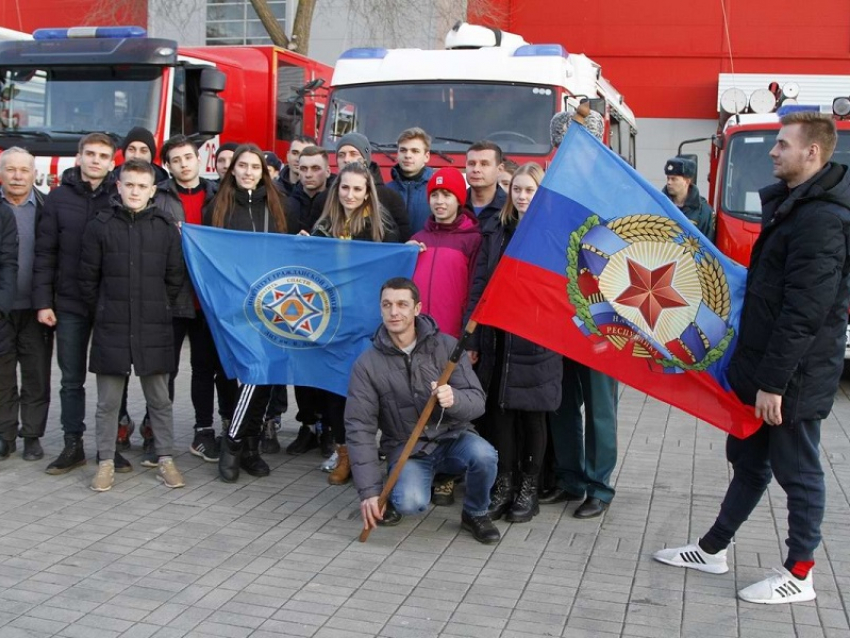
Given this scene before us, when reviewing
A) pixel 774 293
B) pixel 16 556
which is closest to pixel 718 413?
pixel 774 293

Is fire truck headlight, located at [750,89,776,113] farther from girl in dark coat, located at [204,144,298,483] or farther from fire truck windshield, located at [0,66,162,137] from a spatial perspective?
girl in dark coat, located at [204,144,298,483]

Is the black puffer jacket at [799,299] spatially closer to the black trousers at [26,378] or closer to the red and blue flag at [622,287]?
the red and blue flag at [622,287]

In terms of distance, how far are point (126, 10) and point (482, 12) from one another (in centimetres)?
784

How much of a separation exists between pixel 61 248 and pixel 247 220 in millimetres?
1134

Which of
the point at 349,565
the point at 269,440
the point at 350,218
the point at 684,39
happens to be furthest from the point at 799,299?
the point at 684,39

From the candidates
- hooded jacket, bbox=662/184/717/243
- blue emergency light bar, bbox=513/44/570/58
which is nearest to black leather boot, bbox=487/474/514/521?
hooded jacket, bbox=662/184/717/243

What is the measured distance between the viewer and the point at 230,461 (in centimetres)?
636

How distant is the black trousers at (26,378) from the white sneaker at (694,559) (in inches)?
157

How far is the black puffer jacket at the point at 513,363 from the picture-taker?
219 inches

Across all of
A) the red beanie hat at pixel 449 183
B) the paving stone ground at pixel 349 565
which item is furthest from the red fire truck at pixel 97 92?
the red beanie hat at pixel 449 183

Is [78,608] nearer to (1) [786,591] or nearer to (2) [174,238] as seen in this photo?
(2) [174,238]

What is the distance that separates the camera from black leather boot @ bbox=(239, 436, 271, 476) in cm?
648

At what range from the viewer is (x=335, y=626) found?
427 centimetres

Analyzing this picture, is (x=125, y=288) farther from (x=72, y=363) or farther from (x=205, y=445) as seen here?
(x=205, y=445)
